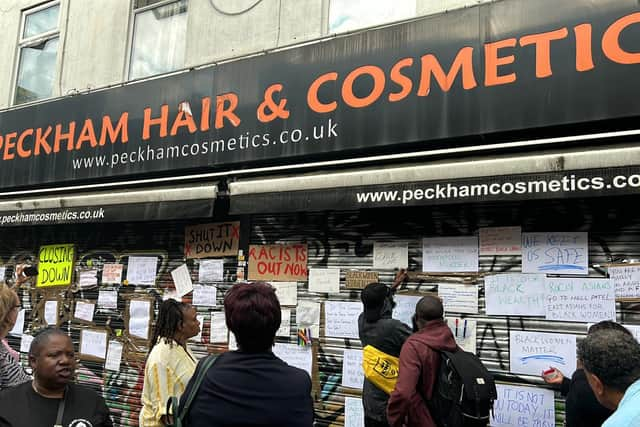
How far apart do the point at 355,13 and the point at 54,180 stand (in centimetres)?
467

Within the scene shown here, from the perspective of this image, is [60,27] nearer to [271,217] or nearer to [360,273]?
[271,217]

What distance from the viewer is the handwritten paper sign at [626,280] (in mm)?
4207

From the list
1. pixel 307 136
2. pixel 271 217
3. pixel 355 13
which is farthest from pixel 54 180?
pixel 355 13

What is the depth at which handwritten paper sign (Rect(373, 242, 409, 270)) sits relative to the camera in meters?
5.20

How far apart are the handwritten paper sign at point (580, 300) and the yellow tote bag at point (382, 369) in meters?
1.37

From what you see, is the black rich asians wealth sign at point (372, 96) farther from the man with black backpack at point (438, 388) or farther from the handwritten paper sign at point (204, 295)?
the man with black backpack at point (438, 388)

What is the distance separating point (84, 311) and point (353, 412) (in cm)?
409

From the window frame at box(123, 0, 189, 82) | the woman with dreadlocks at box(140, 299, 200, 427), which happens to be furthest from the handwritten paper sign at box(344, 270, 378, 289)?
the window frame at box(123, 0, 189, 82)

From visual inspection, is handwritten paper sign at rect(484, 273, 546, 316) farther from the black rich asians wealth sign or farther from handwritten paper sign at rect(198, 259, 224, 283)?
handwritten paper sign at rect(198, 259, 224, 283)

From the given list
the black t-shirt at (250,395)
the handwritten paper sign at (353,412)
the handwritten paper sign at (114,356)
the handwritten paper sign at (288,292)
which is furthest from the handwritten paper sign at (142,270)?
the black t-shirt at (250,395)

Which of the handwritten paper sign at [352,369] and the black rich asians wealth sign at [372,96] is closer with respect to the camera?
the black rich asians wealth sign at [372,96]

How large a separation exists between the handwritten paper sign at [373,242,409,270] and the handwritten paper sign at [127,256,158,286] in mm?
2991

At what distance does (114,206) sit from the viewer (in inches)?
261

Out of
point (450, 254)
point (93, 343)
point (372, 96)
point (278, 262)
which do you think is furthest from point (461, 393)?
point (93, 343)
